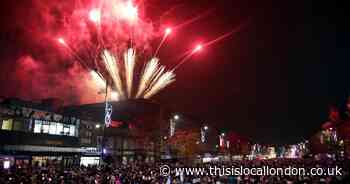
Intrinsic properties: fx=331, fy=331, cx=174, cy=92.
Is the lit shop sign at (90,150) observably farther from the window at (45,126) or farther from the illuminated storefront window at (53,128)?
the window at (45,126)

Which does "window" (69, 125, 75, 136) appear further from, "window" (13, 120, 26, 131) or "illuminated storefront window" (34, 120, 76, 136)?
"window" (13, 120, 26, 131)

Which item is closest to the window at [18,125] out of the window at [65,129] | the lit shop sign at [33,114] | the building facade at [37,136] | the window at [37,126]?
the building facade at [37,136]

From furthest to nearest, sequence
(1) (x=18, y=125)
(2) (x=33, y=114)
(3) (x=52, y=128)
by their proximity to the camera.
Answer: (3) (x=52, y=128), (2) (x=33, y=114), (1) (x=18, y=125)

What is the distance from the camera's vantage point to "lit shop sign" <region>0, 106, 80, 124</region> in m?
42.8

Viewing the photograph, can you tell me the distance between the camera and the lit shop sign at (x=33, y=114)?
4275 cm

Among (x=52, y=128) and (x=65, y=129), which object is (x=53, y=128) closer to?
(x=52, y=128)

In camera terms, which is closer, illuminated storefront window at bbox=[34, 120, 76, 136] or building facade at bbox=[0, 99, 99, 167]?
building facade at bbox=[0, 99, 99, 167]

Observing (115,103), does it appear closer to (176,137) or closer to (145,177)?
(176,137)

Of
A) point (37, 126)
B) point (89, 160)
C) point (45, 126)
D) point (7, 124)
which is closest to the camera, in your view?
point (7, 124)

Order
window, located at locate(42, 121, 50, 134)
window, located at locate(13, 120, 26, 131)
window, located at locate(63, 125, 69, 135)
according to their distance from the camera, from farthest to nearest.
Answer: window, located at locate(63, 125, 69, 135) < window, located at locate(42, 121, 50, 134) < window, located at locate(13, 120, 26, 131)

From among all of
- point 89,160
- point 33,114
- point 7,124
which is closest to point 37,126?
point 33,114

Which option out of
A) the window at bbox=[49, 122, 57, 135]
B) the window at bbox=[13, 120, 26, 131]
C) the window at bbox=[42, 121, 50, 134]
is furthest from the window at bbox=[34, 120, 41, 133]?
the window at bbox=[49, 122, 57, 135]

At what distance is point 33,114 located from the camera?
46.2 m

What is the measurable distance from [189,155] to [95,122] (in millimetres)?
25301
